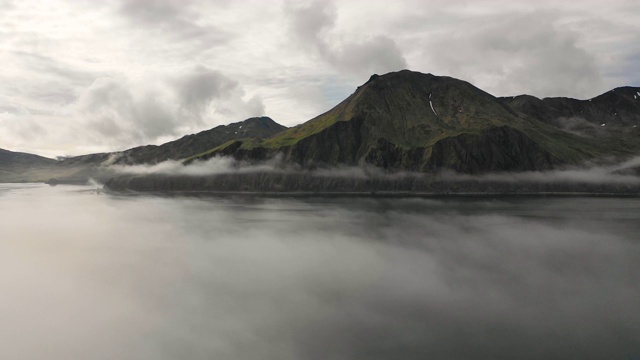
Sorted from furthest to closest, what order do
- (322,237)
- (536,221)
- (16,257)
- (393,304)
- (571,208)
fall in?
1. (571,208)
2. (536,221)
3. (322,237)
4. (16,257)
5. (393,304)

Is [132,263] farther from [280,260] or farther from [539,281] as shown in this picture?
[539,281]

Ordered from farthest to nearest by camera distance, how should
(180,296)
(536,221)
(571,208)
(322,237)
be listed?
(571,208) → (536,221) → (322,237) → (180,296)

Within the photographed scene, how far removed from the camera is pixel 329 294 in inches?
2386

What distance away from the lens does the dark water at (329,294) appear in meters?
43.7

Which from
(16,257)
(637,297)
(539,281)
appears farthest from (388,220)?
(16,257)

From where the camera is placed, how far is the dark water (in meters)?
43.7

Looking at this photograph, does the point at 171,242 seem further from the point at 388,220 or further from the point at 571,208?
the point at 571,208

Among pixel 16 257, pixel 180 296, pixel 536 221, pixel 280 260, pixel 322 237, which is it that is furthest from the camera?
pixel 536 221

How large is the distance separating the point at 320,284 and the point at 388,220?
90.2 m

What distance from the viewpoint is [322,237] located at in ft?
383

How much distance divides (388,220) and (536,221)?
181ft

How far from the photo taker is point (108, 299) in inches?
2510

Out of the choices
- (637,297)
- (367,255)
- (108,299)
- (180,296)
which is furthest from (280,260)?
(637,297)

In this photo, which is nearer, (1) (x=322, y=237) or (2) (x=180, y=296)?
(2) (x=180, y=296)
